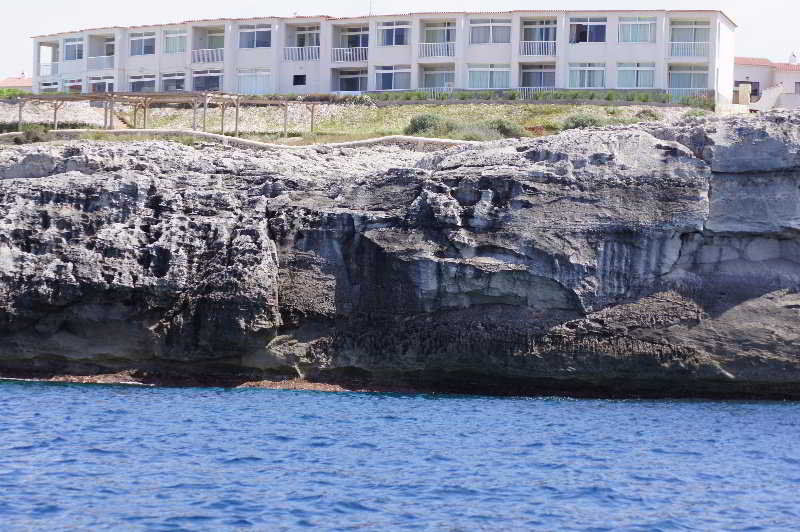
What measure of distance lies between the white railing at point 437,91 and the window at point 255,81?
990 centimetres

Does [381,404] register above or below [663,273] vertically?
below

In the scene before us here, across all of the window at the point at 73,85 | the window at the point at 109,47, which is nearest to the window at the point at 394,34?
the window at the point at 109,47

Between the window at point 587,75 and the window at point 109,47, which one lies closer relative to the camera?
the window at point 587,75

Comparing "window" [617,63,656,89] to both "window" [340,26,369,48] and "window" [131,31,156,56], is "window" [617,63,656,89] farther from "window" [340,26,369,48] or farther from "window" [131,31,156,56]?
"window" [131,31,156,56]

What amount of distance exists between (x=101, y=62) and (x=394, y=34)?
68.5 feet

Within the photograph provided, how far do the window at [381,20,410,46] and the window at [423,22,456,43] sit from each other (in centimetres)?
132

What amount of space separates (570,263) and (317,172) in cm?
846

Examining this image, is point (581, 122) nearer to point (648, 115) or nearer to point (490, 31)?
point (648, 115)

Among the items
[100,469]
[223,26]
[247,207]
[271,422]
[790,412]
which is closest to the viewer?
[100,469]

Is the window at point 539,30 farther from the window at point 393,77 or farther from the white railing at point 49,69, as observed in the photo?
the white railing at point 49,69

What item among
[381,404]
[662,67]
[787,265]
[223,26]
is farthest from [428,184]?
[223,26]

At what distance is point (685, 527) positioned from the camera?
55.9ft

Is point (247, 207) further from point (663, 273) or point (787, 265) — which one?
point (787, 265)

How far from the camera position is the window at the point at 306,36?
74.9 m
